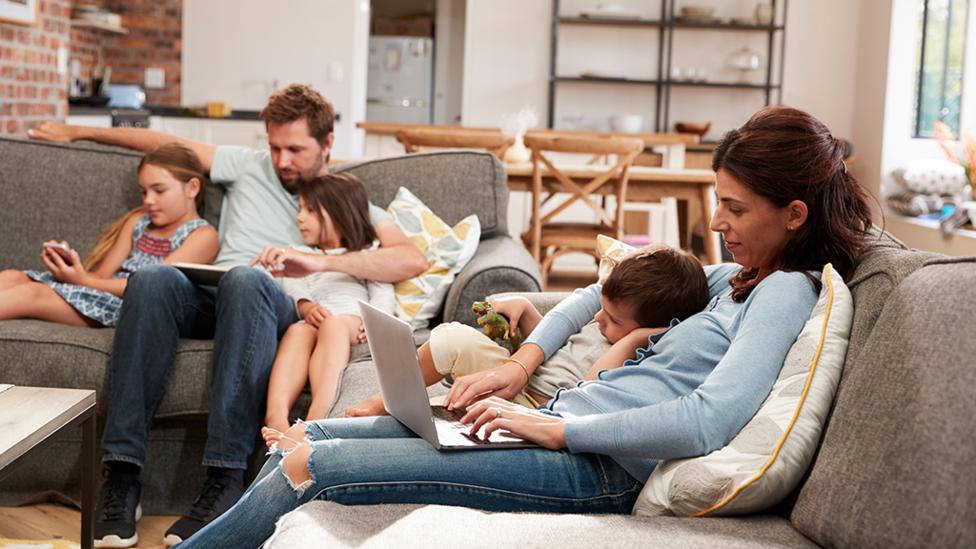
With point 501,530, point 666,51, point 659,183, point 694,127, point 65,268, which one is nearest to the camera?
point 501,530

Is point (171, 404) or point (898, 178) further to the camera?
point (898, 178)

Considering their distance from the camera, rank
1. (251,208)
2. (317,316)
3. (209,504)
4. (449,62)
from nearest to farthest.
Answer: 1. (209,504)
2. (317,316)
3. (251,208)
4. (449,62)

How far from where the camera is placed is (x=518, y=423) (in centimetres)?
153

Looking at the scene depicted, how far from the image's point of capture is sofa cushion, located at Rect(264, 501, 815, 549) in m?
1.29

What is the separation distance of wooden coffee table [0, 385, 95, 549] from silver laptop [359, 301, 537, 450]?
573 mm

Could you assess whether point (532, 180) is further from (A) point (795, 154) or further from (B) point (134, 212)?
(A) point (795, 154)

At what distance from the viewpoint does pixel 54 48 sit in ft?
19.2

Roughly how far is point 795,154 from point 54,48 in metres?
5.21

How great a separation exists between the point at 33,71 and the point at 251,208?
3.25 m

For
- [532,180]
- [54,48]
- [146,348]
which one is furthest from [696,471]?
[54,48]

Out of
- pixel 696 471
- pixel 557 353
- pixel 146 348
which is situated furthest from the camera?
pixel 146 348

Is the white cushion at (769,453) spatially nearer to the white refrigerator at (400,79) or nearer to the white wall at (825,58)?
the white wall at (825,58)

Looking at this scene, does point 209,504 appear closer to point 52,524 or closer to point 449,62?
point 52,524

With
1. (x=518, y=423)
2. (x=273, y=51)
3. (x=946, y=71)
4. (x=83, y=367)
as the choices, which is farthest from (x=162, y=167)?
(x=946, y=71)
